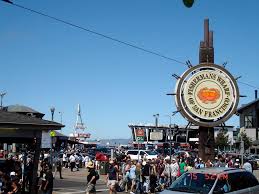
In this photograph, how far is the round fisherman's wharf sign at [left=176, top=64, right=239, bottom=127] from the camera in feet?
65.0

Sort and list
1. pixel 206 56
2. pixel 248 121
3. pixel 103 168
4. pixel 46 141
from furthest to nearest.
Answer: pixel 248 121, pixel 103 168, pixel 46 141, pixel 206 56

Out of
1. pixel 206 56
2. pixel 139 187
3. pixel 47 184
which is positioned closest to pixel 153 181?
pixel 139 187

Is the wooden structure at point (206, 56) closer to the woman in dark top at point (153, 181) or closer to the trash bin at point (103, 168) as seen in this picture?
the woman in dark top at point (153, 181)

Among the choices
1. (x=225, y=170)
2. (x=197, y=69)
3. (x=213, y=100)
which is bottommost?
(x=225, y=170)

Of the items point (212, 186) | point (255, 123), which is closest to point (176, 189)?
point (212, 186)

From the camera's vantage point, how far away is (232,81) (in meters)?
19.8

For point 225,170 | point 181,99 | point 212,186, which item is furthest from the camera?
point 181,99

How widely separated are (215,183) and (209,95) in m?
7.24

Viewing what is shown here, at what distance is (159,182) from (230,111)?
6286 millimetres

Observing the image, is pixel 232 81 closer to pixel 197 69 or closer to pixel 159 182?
pixel 197 69

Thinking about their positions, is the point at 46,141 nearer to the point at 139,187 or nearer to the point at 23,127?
the point at 139,187

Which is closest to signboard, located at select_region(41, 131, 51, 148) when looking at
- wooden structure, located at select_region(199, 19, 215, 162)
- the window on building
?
wooden structure, located at select_region(199, 19, 215, 162)

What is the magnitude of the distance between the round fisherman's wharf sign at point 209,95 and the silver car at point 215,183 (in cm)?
579

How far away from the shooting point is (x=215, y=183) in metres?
13.1
